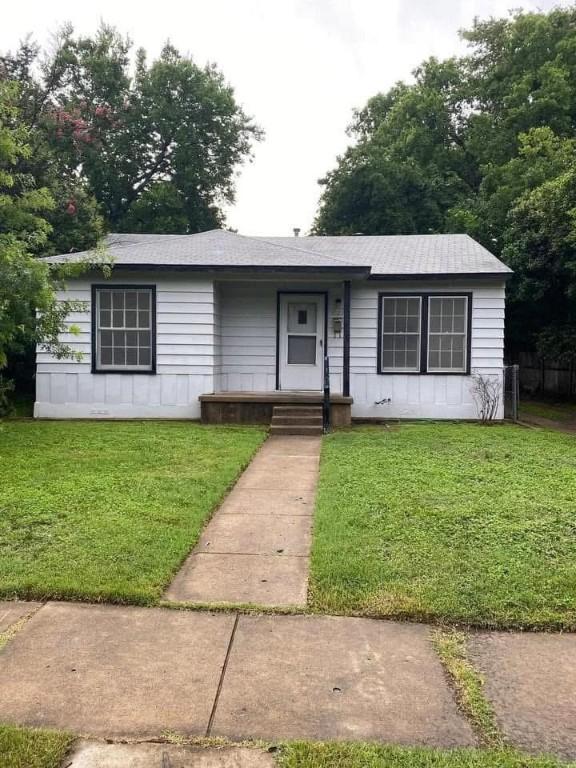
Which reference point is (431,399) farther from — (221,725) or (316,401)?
(221,725)

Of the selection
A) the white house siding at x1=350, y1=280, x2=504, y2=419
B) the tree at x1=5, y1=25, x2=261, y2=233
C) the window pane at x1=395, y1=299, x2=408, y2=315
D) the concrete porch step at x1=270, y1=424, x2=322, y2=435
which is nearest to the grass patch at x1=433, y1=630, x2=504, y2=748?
the concrete porch step at x1=270, y1=424, x2=322, y2=435

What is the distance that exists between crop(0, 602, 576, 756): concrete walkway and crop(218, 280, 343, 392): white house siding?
8.88 meters

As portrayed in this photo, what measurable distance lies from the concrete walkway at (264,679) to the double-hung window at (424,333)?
878 centimetres

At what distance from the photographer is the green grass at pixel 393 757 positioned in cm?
203

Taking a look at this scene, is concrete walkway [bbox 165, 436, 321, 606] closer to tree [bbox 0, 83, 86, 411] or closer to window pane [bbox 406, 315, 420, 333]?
tree [bbox 0, 83, 86, 411]

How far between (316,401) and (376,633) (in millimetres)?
7573

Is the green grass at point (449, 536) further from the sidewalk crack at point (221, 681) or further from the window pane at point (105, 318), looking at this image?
the window pane at point (105, 318)

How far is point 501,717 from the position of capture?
7.63 feet

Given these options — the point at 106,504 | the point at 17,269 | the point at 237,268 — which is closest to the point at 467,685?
the point at 106,504

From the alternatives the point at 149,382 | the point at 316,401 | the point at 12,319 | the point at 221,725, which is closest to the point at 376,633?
the point at 221,725

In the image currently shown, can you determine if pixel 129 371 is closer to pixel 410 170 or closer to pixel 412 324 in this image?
pixel 412 324

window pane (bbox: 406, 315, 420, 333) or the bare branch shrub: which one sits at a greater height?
window pane (bbox: 406, 315, 420, 333)

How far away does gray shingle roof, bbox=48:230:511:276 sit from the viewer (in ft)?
35.0

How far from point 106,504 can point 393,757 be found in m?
3.70
